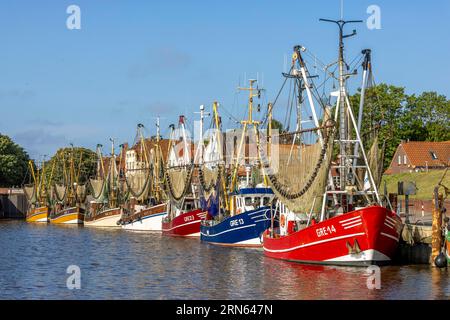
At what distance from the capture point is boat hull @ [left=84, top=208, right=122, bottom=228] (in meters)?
109

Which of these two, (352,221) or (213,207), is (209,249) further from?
(352,221)

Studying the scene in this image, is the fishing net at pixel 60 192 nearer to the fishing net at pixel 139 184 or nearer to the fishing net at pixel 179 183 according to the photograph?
the fishing net at pixel 139 184

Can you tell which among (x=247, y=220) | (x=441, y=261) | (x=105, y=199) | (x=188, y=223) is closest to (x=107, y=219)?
(x=105, y=199)

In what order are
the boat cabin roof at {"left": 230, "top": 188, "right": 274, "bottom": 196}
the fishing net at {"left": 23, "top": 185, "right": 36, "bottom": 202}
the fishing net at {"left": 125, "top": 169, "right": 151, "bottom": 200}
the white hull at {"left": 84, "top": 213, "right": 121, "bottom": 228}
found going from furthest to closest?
the fishing net at {"left": 23, "top": 185, "right": 36, "bottom": 202} < the white hull at {"left": 84, "top": 213, "right": 121, "bottom": 228} < the fishing net at {"left": 125, "top": 169, "right": 151, "bottom": 200} < the boat cabin roof at {"left": 230, "top": 188, "right": 274, "bottom": 196}

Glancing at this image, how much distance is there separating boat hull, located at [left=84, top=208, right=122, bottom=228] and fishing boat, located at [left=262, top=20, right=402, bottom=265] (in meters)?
56.7

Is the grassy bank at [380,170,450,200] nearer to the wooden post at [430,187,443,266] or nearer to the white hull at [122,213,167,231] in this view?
the white hull at [122,213,167,231]

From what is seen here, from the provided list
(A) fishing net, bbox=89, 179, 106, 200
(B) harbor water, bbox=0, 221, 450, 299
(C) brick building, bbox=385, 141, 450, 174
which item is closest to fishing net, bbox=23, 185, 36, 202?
(A) fishing net, bbox=89, 179, 106, 200

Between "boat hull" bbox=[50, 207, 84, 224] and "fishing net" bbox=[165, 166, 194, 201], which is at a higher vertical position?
"fishing net" bbox=[165, 166, 194, 201]

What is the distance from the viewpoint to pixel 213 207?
7512 cm

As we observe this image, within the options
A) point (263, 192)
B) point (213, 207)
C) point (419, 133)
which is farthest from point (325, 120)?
point (419, 133)

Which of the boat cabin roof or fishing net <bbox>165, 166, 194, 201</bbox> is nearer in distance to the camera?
the boat cabin roof

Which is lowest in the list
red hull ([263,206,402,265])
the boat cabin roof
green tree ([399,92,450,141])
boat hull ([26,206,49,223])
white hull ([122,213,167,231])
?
boat hull ([26,206,49,223])
